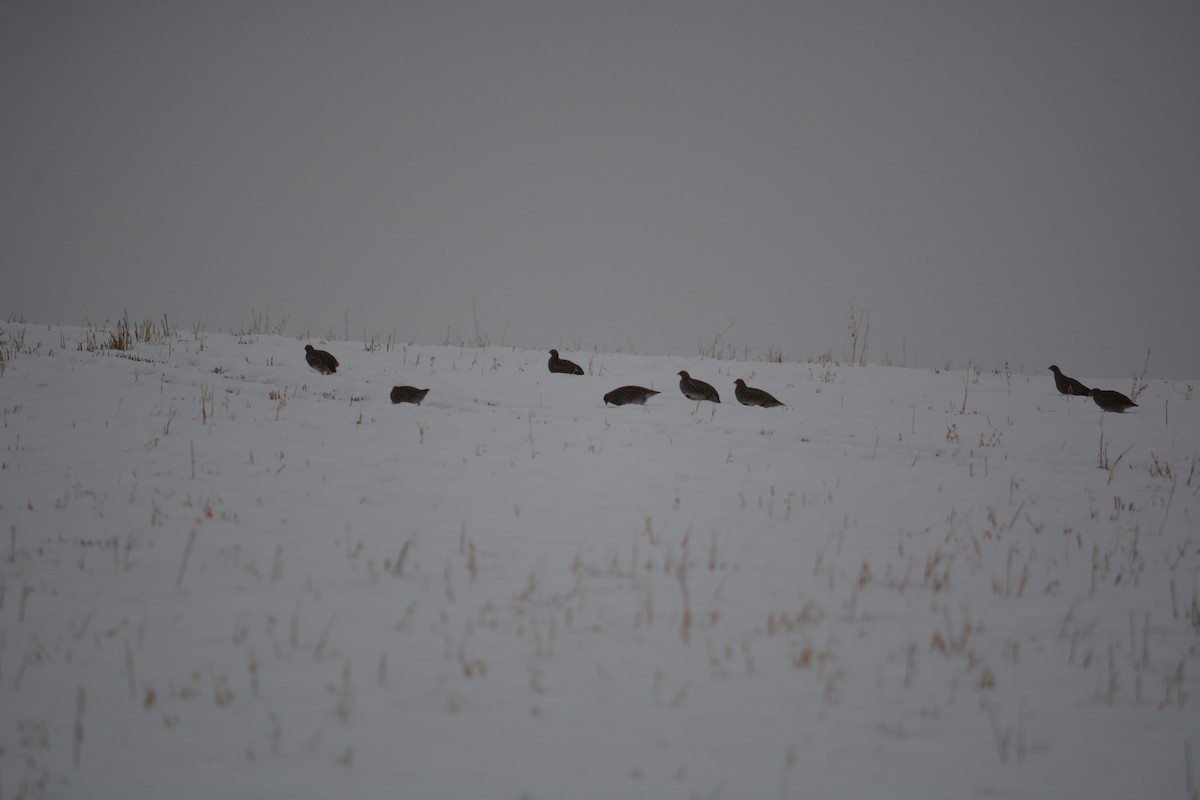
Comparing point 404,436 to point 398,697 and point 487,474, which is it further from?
point 398,697

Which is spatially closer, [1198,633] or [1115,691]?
[1115,691]

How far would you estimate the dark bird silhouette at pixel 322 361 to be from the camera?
13.1 meters

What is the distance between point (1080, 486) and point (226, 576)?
341 inches

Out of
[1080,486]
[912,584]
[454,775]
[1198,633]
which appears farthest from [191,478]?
[1080,486]

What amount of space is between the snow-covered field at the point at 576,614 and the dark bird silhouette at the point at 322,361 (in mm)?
3897

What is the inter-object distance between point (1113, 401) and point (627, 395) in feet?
28.1

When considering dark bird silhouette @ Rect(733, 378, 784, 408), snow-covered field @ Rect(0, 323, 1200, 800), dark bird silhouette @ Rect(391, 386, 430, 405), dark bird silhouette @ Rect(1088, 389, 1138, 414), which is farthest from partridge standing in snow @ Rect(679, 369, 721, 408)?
dark bird silhouette @ Rect(1088, 389, 1138, 414)

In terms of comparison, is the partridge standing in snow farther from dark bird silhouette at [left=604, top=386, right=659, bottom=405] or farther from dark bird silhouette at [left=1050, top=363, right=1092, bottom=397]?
dark bird silhouette at [left=1050, top=363, right=1092, bottom=397]

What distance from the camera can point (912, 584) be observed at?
5.01 metres

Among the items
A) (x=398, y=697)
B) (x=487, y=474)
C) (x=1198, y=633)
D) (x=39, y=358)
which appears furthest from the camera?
(x=39, y=358)

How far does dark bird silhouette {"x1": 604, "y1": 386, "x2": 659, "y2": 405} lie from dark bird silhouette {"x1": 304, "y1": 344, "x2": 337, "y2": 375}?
18.2ft

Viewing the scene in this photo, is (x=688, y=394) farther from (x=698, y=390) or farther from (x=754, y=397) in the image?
(x=754, y=397)

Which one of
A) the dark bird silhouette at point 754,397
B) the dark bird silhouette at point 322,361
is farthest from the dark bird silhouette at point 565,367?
the dark bird silhouette at point 322,361

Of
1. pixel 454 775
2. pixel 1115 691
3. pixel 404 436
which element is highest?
pixel 404 436
